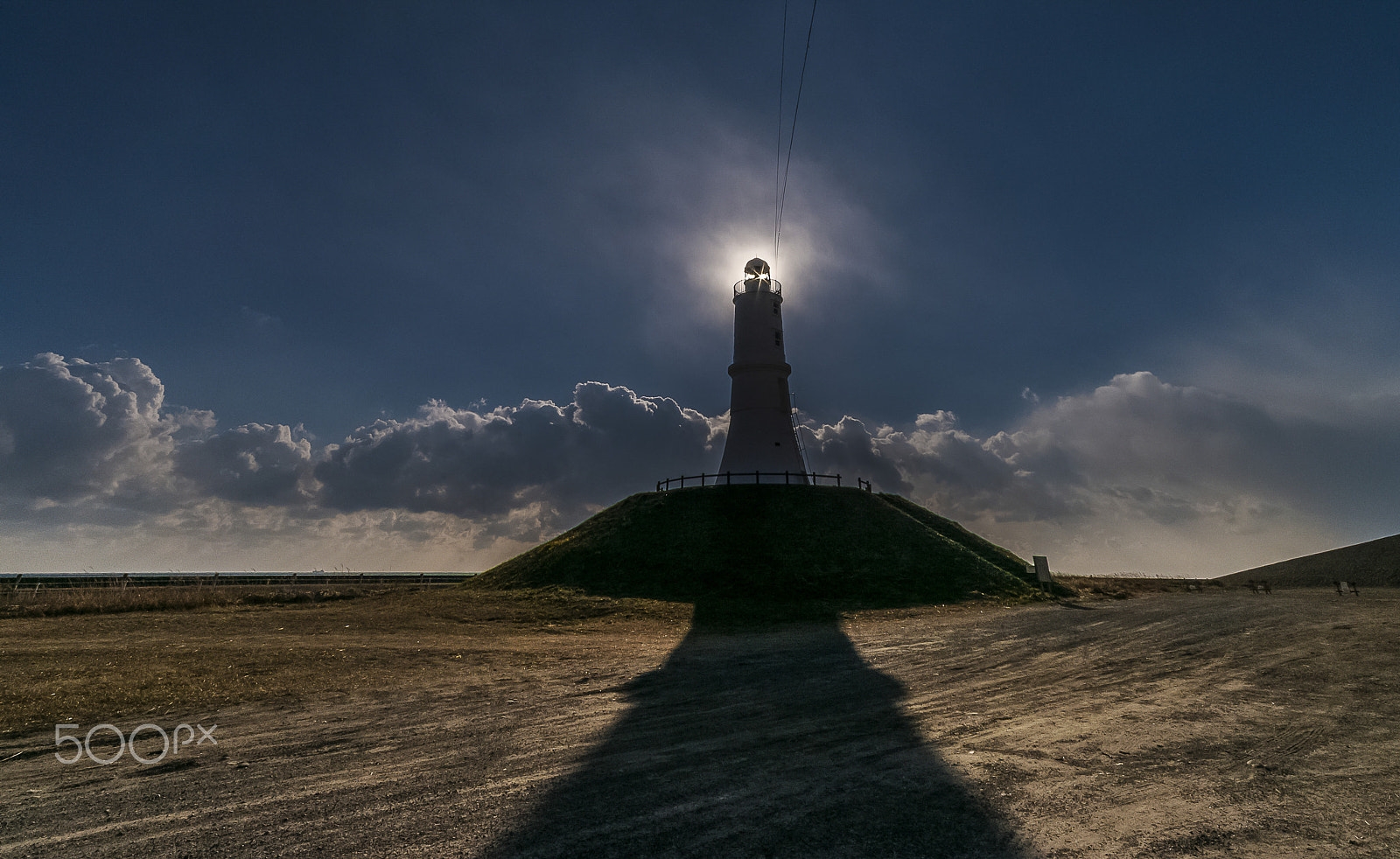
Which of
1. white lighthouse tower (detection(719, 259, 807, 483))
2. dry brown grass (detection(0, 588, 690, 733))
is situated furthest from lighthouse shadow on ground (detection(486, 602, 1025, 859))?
white lighthouse tower (detection(719, 259, 807, 483))

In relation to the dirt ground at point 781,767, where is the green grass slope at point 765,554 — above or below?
above

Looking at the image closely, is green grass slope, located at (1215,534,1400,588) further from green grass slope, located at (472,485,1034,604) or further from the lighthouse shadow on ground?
the lighthouse shadow on ground

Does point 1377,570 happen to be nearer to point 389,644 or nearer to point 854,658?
point 854,658

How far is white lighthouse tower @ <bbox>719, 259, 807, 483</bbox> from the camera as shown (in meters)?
44.1

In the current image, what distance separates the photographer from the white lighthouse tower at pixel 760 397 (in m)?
44.1

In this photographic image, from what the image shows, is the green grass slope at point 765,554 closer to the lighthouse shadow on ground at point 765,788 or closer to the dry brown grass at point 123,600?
the dry brown grass at point 123,600

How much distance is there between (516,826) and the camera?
16.6ft

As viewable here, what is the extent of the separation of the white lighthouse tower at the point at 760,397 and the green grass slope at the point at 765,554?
4.93m

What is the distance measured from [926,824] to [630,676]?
8257 mm

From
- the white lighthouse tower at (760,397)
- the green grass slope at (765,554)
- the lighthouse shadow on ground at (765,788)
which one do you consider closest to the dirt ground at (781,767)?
the lighthouse shadow on ground at (765,788)

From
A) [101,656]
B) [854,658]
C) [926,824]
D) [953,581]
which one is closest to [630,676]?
[854,658]

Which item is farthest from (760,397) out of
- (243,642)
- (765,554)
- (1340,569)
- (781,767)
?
(1340,569)

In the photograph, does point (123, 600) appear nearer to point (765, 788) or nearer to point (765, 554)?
point (765, 554)

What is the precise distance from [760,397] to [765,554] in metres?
16.3
